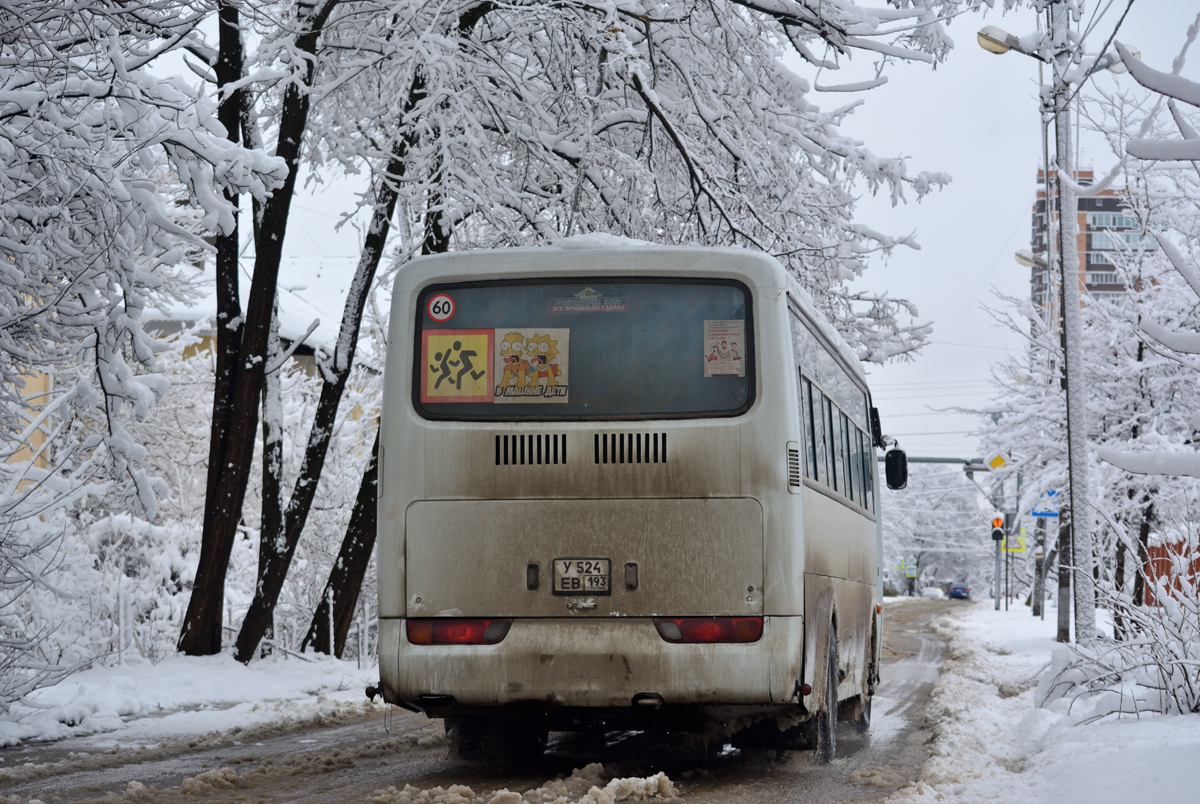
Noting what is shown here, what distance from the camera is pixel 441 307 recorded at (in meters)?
8.09

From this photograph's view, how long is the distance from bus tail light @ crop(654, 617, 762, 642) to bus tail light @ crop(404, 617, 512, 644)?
890 millimetres

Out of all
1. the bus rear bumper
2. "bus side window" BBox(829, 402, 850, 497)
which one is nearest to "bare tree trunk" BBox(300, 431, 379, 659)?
"bus side window" BBox(829, 402, 850, 497)

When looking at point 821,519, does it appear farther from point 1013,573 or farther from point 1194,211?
point 1013,573

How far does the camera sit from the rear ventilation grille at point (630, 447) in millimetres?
7668

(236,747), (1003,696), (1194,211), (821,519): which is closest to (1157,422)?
(1194,211)

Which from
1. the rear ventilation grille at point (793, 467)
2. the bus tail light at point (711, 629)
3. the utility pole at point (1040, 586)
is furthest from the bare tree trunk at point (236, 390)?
the utility pole at point (1040, 586)

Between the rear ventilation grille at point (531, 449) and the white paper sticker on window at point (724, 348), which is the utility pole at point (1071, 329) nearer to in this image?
the white paper sticker on window at point (724, 348)

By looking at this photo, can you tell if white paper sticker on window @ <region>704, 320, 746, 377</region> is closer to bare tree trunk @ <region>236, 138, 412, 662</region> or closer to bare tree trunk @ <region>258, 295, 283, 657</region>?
bare tree trunk @ <region>236, 138, 412, 662</region>

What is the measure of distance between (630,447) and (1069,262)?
31.8 feet

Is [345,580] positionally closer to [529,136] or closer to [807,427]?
[529,136]

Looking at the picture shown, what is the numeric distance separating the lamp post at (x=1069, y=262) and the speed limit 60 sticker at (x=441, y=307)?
8194 millimetres

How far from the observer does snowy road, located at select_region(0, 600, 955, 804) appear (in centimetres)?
722

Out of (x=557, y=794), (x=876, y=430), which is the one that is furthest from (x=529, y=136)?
(x=557, y=794)

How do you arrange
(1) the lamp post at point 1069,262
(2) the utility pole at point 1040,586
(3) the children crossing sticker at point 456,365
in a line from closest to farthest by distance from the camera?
(3) the children crossing sticker at point 456,365 → (1) the lamp post at point 1069,262 → (2) the utility pole at point 1040,586
